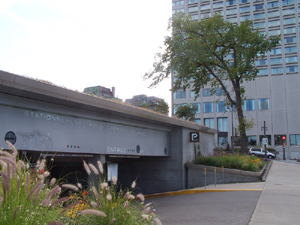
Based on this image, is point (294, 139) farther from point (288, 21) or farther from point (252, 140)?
point (288, 21)

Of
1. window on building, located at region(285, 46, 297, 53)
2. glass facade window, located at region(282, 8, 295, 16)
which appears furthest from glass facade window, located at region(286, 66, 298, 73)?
glass facade window, located at region(282, 8, 295, 16)

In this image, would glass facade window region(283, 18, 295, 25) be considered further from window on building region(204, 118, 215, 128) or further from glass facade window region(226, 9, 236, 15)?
window on building region(204, 118, 215, 128)

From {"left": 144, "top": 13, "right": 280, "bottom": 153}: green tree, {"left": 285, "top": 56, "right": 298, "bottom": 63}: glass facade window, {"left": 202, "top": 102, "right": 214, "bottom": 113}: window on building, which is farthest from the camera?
{"left": 202, "top": 102, "right": 214, "bottom": 113}: window on building

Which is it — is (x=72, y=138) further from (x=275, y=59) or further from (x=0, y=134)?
(x=275, y=59)

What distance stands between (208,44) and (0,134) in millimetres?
23231

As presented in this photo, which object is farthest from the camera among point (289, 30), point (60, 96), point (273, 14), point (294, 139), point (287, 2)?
point (273, 14)

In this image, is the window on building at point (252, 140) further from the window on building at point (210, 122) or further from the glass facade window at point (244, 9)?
the glass facade window at point (244, 9)

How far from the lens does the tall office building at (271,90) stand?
225ft

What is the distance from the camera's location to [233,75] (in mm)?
27875

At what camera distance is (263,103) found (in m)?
70.4

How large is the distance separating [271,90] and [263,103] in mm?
3630

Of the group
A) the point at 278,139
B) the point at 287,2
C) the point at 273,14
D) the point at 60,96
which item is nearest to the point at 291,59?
the point at 273,14

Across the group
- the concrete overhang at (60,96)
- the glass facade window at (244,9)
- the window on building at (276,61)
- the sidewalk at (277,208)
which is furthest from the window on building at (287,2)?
the sidewalk at (277,208)

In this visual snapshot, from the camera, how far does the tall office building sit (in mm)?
68562
